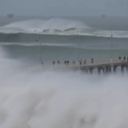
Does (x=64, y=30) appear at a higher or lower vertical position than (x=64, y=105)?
lower

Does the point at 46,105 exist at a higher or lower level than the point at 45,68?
higher

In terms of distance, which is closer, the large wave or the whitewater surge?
the whitewater surge

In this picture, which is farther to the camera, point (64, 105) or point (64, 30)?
point (64, 30)

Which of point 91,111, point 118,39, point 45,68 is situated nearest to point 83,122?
point 91,111

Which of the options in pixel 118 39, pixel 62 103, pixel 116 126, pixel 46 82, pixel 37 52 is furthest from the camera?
pixel 118 39

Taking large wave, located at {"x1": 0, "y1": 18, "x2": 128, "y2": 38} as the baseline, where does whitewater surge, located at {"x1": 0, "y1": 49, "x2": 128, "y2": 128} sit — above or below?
above

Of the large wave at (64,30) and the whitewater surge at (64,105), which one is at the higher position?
the whitewater surge at (64,105)

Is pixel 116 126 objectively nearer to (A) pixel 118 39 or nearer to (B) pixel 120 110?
(B) pixel 120 110

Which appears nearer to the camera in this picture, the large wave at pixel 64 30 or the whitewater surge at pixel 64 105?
the whitewater surge at pixel 64 105
